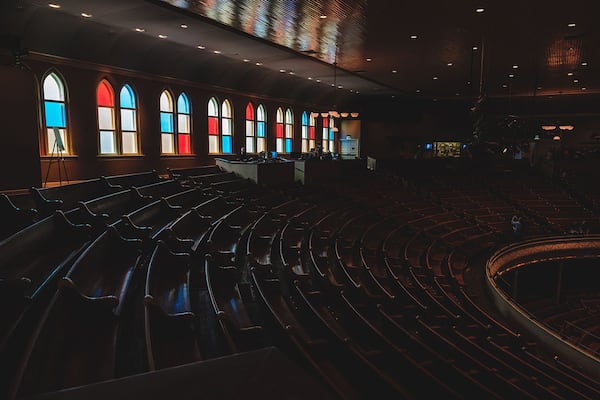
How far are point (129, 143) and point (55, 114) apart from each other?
7.10ft

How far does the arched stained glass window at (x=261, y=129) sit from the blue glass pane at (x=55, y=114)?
7965 mm

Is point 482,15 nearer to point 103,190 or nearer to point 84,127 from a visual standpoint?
point 103,190

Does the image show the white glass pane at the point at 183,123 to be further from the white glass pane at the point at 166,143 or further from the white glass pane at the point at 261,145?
the white glass pane at the point at 261,145

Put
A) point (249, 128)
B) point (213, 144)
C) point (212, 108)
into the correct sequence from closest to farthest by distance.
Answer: point (212, 108), point (213, 144), point (249, 128)

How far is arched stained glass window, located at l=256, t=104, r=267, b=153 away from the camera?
16922 mm

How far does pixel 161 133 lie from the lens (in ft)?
41.1

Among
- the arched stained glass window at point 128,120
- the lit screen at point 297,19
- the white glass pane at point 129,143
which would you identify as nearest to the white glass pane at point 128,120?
the arched stained glass window at point 128,120

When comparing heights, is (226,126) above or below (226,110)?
below

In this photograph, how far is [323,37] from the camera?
31.4ft

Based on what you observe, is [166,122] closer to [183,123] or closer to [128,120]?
[183,123]

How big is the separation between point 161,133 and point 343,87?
9052 mm

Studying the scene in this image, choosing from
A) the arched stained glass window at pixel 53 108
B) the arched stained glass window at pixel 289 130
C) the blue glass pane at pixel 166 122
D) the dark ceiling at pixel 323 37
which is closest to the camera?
the dark ceiling at pixel 323 37

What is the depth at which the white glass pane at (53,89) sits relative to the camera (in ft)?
31.2

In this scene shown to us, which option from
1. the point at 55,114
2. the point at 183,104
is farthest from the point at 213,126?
the point at 55,114
